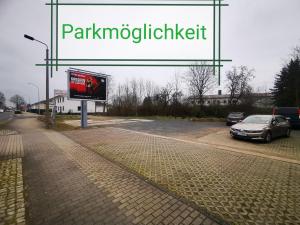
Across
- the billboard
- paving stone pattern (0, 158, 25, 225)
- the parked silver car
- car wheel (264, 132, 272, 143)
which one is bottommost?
paving stone pattern (0, 158, 25, 225)

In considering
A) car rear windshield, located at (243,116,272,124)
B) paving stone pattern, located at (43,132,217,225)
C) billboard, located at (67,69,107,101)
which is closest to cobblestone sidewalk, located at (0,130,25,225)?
paving stone pattern, located at (43,132,217,225)

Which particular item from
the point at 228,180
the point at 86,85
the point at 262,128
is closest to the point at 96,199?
the point at 228,180

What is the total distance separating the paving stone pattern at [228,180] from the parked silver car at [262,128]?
3344mm

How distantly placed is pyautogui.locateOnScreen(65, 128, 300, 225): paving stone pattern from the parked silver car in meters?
3.34

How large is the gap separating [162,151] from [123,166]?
224 centimetres

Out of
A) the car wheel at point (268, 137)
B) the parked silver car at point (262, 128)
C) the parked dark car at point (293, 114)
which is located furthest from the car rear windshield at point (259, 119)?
the parked dark car at point (293, 114)

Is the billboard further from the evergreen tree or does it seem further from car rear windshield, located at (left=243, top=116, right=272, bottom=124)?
the evergreen tree

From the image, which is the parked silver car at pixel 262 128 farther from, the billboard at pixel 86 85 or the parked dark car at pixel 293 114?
the billboard at pixel 86 85

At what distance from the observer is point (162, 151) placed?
286 inches

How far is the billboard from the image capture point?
1653 centimetres

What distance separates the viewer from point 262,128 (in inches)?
381

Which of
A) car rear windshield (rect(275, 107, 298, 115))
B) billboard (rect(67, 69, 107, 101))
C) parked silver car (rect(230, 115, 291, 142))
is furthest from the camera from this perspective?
billboard (rect(67, 69, 107, 101))

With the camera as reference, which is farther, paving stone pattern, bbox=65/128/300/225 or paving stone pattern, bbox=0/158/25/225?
paving stone pattern, bbox=65/128/300/225

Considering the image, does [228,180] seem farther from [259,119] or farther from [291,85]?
[291,85]
